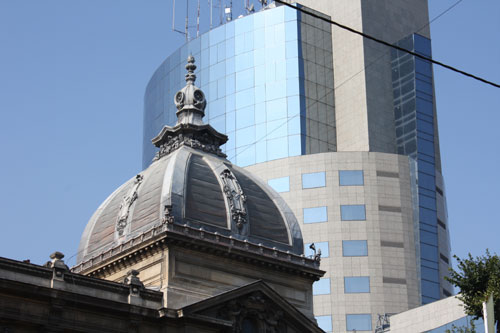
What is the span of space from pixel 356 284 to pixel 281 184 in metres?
13.4

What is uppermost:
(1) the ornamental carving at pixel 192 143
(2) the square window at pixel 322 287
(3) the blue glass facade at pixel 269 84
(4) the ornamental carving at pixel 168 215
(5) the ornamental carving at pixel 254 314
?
(3) the blue glass facade at pixel 269 84

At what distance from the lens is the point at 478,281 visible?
55.7 metres

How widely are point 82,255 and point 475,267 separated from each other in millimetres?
27823

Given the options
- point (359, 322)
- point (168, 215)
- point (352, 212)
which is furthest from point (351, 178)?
point (168, 215)

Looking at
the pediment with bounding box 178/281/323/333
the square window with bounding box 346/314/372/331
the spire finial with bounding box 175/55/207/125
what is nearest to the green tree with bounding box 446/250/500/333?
the pediment with bounding box 178/281/323/333

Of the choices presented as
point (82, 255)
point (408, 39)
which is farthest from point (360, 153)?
point (82, 255)

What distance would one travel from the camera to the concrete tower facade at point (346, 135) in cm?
9906

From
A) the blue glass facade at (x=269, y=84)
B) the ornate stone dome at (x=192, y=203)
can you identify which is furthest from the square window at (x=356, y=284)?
the ornate stone dome at (x=192, y=203)

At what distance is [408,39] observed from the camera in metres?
110

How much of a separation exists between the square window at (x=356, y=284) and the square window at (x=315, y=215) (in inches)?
266

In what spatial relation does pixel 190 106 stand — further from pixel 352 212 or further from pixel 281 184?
pixel 352 212

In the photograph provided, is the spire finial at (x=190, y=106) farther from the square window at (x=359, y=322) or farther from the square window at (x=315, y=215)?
the square window at (x=359, y=322)

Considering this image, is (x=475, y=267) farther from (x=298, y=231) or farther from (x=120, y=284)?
(x=120, y=284)

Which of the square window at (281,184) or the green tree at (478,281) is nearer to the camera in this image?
the green tree at (478,281)
